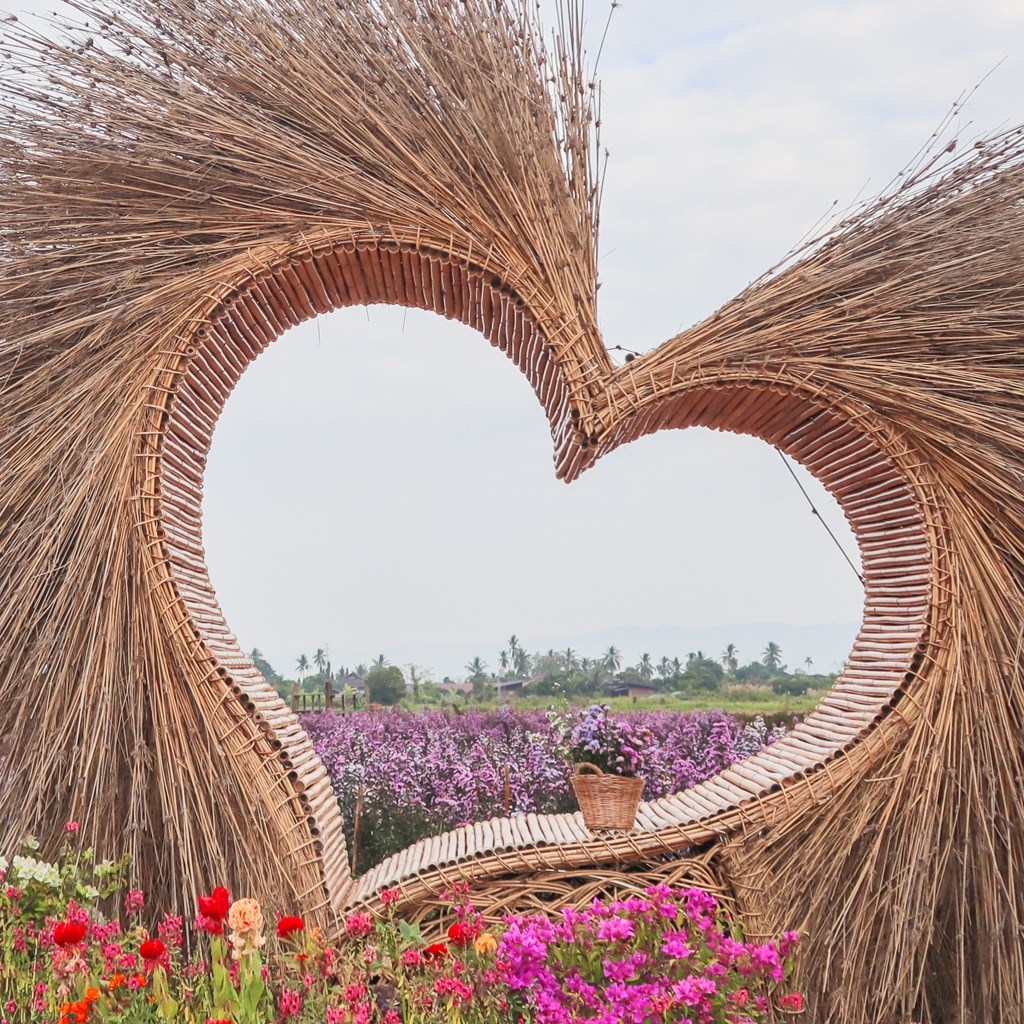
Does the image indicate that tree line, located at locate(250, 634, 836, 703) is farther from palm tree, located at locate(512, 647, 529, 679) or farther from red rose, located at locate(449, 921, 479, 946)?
red rose, located at locate(449, 921, 479, 946)

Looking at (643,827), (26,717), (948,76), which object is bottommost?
(643,827)

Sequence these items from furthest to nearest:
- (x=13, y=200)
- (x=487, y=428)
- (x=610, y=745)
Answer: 1. (x=487, y=428)
2. (x=610, y=745)
3. (x=13, y=200)

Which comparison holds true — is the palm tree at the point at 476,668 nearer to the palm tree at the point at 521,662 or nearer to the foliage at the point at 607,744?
the palm tree at the point at 521,662

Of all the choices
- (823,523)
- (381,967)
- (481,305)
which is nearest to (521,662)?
(823,523)

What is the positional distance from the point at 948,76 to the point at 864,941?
6.32ft


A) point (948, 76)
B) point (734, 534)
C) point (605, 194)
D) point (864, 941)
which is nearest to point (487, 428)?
point (734, 534)

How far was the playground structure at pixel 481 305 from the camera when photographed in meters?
1.61

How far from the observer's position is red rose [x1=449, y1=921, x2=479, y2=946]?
3.52ft

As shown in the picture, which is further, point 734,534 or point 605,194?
point 734,534

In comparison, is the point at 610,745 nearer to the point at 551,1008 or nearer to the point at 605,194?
the point at 551,1008

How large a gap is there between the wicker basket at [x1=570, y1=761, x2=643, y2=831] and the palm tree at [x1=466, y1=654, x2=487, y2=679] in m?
3.54

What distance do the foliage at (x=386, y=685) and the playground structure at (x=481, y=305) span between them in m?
3.30

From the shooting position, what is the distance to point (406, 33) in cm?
174

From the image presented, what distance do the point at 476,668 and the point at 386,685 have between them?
0.53 metres
